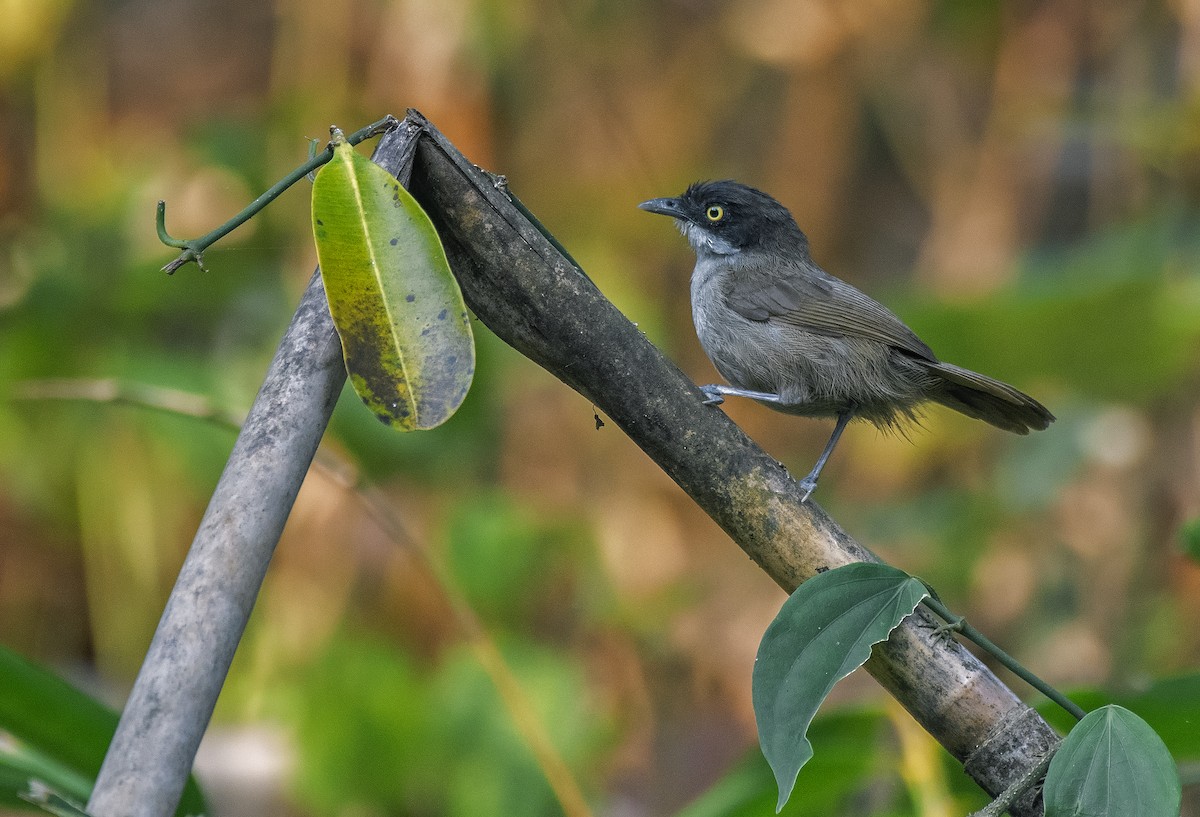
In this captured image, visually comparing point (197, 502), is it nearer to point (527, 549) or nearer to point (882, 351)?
point (527, 549)

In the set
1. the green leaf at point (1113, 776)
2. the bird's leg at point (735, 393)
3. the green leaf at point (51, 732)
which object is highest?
the bird's leg at point (735, 393)

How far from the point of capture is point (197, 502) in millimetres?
5691

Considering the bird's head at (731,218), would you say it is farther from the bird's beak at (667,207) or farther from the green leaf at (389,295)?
the green leaf at (389,295)

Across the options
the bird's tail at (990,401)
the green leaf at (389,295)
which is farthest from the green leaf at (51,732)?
the bird's tail at (990,401)

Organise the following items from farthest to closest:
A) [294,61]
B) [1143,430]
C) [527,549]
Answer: [294,61]
[1143,430]
[527,549]

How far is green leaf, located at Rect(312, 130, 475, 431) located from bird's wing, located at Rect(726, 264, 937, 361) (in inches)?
83.1

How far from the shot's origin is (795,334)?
342cm

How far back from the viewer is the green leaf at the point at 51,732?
75.3 inches

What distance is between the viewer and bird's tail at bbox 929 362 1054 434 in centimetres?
271

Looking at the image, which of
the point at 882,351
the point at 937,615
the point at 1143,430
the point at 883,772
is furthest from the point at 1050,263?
the point at 937,615

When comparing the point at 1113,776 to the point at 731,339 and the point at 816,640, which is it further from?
the point at 731,339

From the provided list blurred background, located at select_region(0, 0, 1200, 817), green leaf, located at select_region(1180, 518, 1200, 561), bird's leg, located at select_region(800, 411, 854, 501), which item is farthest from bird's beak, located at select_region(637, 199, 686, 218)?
green leaf, located at select_region(1180, 518, 1200, 561)

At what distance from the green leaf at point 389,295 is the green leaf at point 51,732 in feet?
2.96

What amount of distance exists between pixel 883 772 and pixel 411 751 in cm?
270
